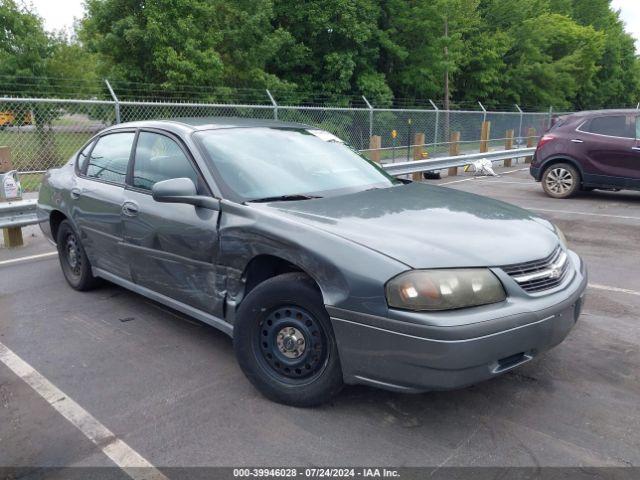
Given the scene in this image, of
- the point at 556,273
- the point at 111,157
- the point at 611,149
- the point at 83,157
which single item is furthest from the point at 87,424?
the point at 611,149

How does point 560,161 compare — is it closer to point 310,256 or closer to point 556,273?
point 556,273

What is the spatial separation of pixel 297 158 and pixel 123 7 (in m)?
19.8

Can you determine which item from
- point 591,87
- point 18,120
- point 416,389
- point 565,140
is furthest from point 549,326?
point 591,87

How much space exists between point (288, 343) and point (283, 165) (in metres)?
1.33

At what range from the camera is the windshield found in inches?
137

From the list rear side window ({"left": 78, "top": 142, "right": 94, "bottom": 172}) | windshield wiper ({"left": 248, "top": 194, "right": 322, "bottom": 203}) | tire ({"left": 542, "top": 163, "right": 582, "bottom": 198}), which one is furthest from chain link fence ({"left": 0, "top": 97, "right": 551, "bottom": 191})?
windshield wiper ({"left": 248, "top": 194, "right": 322, "bottom": 203})

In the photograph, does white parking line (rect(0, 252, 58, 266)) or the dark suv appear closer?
white parking line (rect(0, 252, 58, 266))

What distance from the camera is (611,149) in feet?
31.0

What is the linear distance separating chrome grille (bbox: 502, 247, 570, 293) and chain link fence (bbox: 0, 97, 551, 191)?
7.82 metres

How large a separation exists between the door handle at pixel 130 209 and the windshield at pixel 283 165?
712 millimetres

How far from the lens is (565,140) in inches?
393

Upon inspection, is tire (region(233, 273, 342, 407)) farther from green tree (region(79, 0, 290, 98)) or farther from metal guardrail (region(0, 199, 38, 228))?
green tree (region(79, 0, 290, 98))

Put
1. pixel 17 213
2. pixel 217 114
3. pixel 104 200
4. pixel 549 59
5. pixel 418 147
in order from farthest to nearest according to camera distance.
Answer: pixel 549 59, pixel 217 114, pixel 418 147, pixel 17 213, pixel 104 200

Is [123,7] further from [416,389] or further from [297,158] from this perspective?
[416,389]
